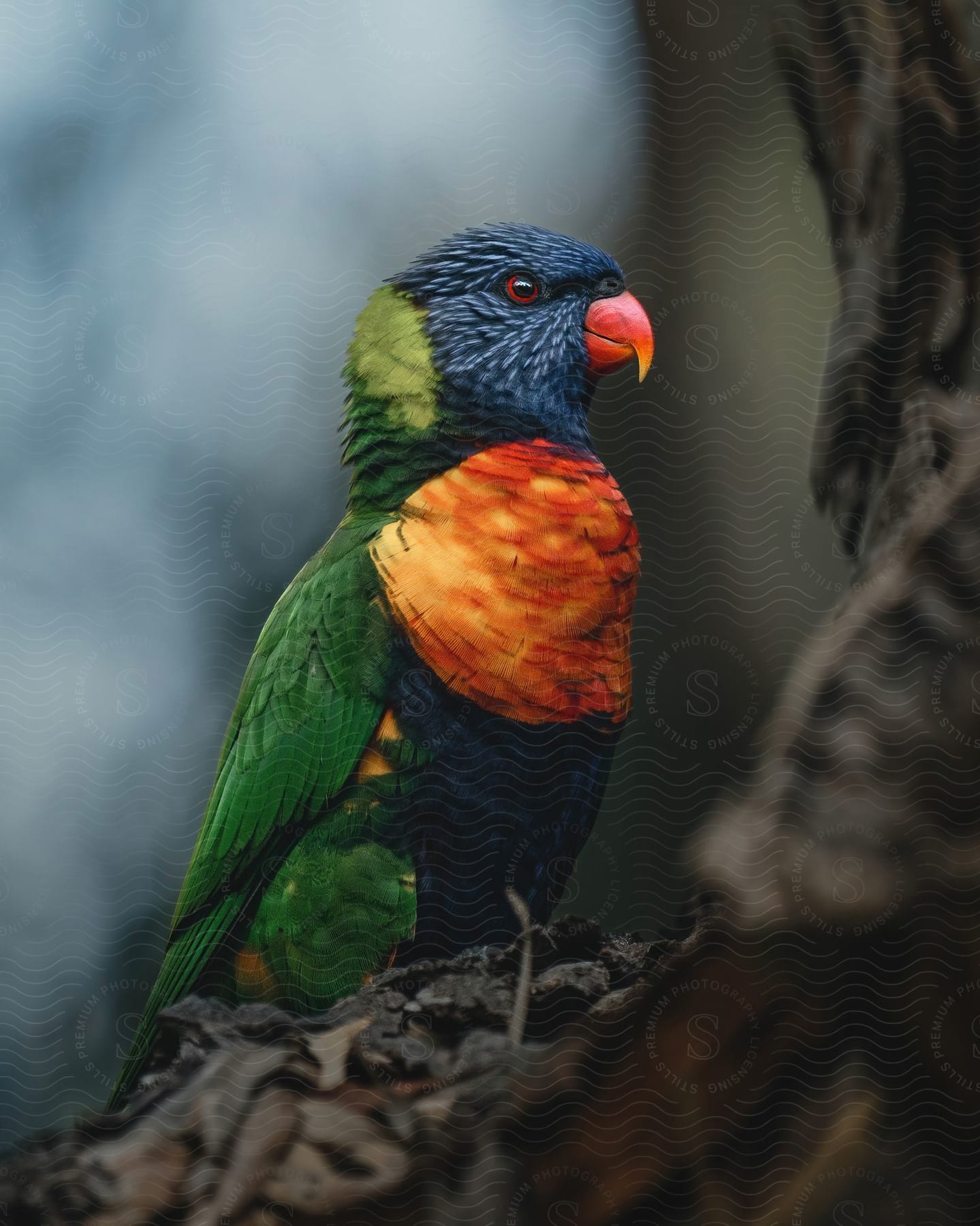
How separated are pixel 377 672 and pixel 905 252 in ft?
3.88

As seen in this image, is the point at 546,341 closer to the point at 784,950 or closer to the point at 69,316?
the point at 69,316

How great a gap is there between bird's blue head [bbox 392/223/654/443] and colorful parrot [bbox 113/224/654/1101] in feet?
0.16

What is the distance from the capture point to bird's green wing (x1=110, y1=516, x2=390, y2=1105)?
1571 mm

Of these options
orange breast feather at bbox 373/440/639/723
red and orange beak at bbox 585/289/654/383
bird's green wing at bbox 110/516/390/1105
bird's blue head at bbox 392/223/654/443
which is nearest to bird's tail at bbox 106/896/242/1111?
bird's green wing at bbox 110/516/390/1105

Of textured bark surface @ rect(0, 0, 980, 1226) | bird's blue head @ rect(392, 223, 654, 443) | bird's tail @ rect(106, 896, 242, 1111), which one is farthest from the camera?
bird's blue head @ rect(392, 223, 654, 443)

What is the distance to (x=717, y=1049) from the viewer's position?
4.52ft

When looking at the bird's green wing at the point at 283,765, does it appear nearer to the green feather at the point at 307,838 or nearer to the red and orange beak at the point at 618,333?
the green feather at the point at 307,838

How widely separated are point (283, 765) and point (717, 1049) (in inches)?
30.5

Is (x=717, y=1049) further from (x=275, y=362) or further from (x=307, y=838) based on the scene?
(x=275, y=362)

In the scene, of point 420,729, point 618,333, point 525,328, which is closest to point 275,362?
point 525,328

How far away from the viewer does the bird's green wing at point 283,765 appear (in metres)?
1.57

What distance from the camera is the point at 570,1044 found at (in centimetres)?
143

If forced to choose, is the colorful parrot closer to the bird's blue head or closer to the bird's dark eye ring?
the bird's blue head

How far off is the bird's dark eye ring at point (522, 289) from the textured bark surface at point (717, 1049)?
75 centimetres
